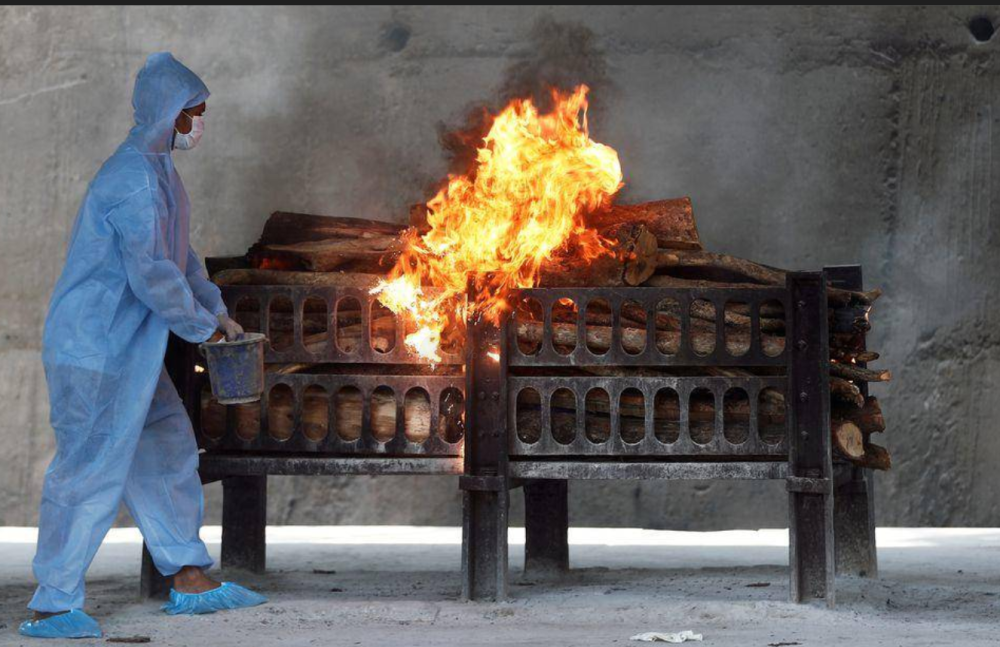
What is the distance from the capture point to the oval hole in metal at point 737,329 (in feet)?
15.5

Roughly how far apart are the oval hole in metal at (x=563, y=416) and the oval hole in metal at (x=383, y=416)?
552 mm

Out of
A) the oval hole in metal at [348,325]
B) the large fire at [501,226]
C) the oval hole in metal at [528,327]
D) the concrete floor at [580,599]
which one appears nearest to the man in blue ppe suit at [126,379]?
the concrete floor at [580,599]

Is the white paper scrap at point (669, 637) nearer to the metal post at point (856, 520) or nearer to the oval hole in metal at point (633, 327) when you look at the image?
the oval hole in metal at point (633, 327)

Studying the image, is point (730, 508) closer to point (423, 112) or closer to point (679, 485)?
point (679, 485)

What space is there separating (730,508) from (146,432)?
14.4 ft

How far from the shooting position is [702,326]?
487 centimetres

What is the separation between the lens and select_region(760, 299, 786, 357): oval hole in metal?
4719 millimetres

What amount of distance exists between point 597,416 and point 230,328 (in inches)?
49.9

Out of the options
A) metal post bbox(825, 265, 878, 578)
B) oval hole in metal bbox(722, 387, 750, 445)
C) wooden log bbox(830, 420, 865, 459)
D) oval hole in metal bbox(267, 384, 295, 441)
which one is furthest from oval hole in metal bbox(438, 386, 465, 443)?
metal post bbox(825, 265, 878, 578)

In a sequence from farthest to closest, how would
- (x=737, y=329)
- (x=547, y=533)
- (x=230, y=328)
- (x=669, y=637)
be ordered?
(x=547, y=533) → (x=737, y=329) → (x=230, y=328) → (x=669, y=637)

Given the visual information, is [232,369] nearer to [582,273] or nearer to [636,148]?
[582,273]

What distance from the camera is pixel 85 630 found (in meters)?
4.34

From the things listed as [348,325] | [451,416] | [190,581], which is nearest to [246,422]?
[348,325]

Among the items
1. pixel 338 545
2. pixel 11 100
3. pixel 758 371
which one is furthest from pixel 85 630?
pixel 11 100
